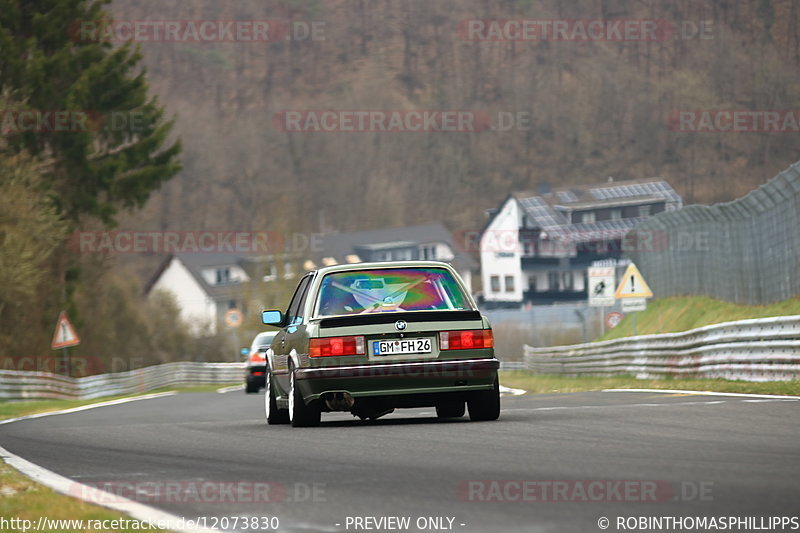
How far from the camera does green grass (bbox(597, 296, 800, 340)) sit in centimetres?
2408

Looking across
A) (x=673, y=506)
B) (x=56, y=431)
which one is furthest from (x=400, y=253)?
(x=673, y=506)

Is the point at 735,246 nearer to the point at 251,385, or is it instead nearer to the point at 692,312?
the point at 692,312

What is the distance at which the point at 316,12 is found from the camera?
173125 mm

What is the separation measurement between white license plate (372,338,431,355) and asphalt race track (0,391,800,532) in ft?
2.18

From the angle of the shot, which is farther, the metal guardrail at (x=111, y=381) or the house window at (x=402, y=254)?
the house window at (x=402, y=254)

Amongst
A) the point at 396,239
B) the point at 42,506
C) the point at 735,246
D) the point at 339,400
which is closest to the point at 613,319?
the point at 735,246

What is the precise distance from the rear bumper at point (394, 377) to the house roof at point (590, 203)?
3841 inches

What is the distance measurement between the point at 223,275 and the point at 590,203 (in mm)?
35155

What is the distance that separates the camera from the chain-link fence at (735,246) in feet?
73.4

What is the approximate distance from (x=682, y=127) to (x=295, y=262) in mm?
35054

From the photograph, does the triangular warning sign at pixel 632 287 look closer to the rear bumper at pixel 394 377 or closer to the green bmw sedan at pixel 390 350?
the green bmw sedan at pixel 390 350

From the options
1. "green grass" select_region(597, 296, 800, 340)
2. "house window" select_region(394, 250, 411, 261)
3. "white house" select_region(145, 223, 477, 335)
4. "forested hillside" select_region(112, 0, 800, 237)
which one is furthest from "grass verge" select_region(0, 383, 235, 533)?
"house window" select_region(394, 250, 411, 261)

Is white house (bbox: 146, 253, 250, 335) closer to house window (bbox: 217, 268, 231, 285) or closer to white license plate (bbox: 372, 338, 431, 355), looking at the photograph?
house window (bbox: 217, 268, 231, 285)

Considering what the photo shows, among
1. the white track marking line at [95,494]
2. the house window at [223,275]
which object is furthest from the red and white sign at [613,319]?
the house window at [223,275]
